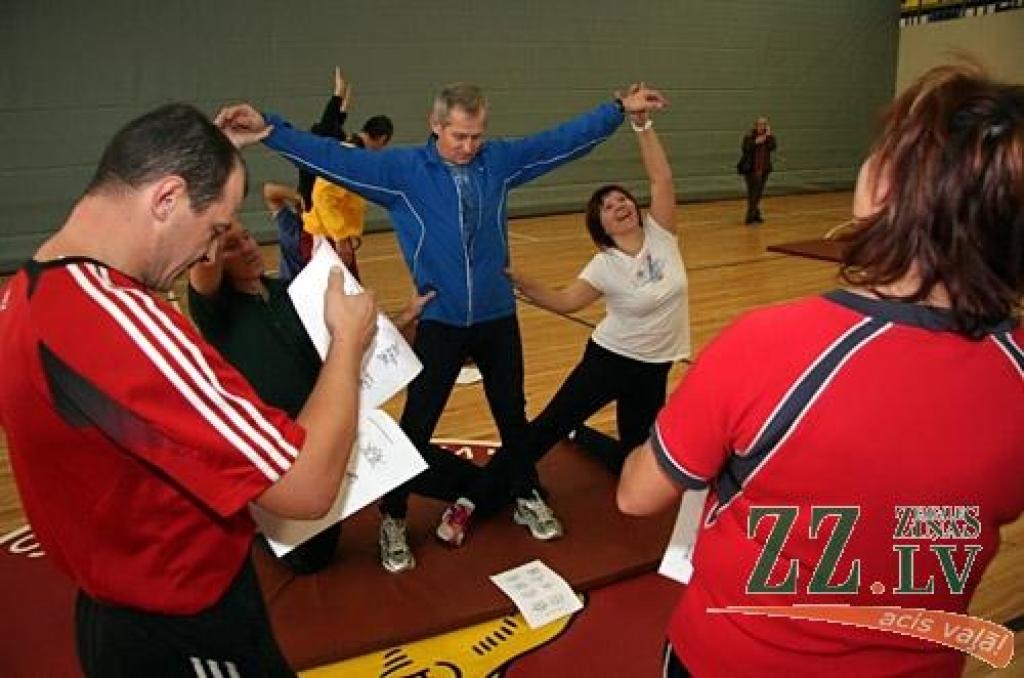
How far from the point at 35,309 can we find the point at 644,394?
269 centimetres

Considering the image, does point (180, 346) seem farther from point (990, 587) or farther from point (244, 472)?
point (990, 587)

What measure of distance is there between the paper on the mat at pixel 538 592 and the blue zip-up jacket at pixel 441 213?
901mm

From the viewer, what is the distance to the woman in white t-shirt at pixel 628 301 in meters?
3.39

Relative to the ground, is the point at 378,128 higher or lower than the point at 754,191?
higher

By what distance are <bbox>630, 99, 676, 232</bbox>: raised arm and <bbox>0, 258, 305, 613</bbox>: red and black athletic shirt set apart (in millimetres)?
2364

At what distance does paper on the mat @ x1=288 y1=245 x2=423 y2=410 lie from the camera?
76.0 inches

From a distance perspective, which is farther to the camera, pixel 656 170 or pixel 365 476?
pixel 656 170

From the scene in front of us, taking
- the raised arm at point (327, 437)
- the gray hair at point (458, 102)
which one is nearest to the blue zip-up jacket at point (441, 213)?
the gray hair at point (458, 102)

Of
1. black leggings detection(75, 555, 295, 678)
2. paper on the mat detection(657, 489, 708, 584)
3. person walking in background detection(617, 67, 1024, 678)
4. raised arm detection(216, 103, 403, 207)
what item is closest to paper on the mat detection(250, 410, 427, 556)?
black leggings detection(75, 555, 295, 678)

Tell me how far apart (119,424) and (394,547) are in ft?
6.93

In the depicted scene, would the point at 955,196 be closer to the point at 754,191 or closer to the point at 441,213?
the point at 441,213

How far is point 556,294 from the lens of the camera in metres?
3.41

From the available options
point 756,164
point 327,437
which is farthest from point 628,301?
point 756,164

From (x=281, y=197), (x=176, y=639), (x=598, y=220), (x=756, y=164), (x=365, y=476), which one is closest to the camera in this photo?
(x=176, y=639)
